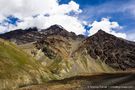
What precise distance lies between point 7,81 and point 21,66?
91.0 ft

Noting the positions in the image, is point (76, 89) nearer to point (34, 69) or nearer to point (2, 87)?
point (2, 87)

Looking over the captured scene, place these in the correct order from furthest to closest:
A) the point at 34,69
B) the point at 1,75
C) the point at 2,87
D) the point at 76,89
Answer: the point at 34,69 < the point at 1,75 < the point at 2,87 < the point at 76,89

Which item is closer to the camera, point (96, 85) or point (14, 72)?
point (96, 85)

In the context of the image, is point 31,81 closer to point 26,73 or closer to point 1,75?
point 26,73

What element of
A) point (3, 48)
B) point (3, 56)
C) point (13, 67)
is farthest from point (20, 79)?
point (3, 48)

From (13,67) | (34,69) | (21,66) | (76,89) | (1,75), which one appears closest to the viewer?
(76,89)

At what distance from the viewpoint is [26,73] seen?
149 meters

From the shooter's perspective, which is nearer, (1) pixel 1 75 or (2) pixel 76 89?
(2) pixel 76 89

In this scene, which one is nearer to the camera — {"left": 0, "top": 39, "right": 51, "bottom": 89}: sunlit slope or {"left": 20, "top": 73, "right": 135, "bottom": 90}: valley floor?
{"left": 20, "top": 73, "right": 135, "bottom": 90}: valley floor

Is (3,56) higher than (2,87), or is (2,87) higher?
(3,56)

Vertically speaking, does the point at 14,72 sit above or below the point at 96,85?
above

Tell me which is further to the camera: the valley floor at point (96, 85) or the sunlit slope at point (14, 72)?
the sunlit slope at point (14, 72)

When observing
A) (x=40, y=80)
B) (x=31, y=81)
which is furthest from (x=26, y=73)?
(x=40, y=80)

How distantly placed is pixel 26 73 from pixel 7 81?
21233 mm
